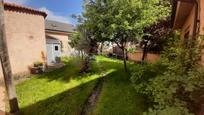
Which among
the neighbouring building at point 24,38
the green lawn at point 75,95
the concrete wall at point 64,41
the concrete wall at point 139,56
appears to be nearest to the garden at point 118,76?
the green lawn at point 75,95

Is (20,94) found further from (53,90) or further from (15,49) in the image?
(15,49)

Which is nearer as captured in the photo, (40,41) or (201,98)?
(201,98)

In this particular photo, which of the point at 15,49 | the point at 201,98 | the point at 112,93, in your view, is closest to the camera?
the point at 201,98

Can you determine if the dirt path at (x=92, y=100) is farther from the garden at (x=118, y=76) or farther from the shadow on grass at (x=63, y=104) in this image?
the shadow on grass at (x=63, y=104)

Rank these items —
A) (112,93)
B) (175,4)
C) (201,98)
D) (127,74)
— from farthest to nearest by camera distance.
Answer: (127,74), (112,93), (175,4), (201,98)

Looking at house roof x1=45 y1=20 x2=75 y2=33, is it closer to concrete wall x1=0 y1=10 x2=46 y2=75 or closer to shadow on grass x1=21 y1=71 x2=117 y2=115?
concrete wall x1=0 y1=10 x2=46 y2=75

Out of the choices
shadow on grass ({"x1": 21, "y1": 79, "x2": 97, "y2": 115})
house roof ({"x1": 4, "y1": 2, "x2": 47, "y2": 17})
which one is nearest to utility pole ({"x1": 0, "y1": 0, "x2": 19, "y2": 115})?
shadow on grass ({"x1": 21, "y1": 79, "x2": 97, "y2": 115})

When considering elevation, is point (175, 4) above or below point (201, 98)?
above

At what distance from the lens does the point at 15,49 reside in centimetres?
1644

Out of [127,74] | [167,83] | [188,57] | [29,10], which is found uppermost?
[29,10]

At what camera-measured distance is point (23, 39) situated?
17188mm

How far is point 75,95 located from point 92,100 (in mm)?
1100

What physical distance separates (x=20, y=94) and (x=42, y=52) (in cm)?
696

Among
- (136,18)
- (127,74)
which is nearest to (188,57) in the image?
(136,18)
